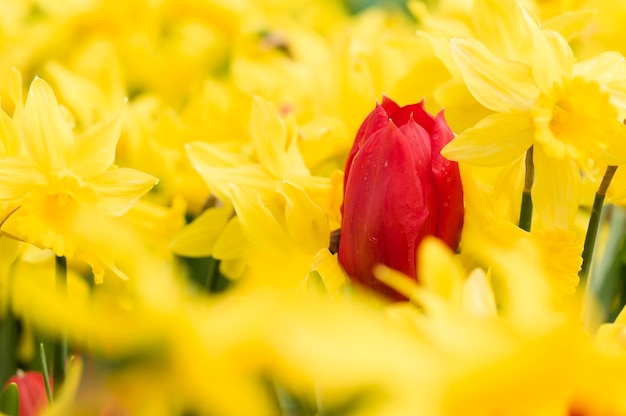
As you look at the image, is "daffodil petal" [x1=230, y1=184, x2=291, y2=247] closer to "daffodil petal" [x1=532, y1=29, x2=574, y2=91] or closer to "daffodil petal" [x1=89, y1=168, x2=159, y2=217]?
"daffodil petal" [x1=89, y1=168, x2=159, y2=217]

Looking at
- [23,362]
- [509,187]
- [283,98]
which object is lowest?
[23,362]

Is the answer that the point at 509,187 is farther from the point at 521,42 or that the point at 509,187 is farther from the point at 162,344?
the point at 162,344

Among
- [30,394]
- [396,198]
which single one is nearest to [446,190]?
[396,198]

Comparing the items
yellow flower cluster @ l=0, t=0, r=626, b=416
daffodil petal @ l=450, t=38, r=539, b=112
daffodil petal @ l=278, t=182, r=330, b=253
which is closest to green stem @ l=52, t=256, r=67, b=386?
yellow flower cluster @ l=0, t=0, r=626, b=416

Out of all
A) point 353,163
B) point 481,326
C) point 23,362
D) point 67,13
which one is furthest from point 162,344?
point 67,13

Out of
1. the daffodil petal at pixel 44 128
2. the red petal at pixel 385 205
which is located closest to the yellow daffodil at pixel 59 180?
the daffodil petal at pixel 44 128

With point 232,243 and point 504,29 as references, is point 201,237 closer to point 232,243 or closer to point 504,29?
point 232,243

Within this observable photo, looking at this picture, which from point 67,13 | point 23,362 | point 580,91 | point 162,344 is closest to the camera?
point 162,344

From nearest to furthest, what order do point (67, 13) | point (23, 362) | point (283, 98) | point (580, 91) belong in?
point (580, 91) → point (23, 362) → point (283, 98) → point (67, 13)

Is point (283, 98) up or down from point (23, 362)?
up
